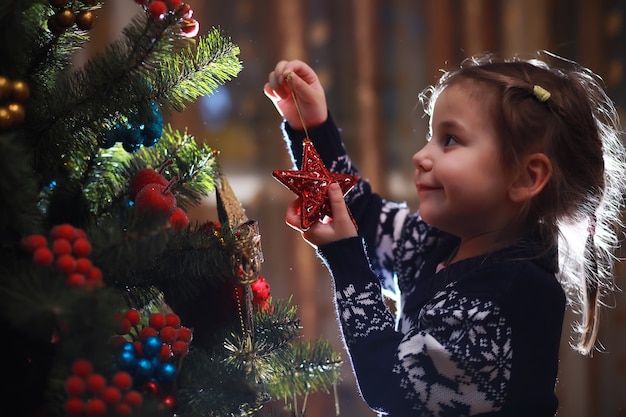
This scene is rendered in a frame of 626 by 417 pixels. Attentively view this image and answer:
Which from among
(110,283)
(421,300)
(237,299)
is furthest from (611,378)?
(110,283)

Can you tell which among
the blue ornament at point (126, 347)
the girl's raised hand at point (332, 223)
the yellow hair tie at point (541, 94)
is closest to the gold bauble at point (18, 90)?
the blue ornament at point (126, 347)

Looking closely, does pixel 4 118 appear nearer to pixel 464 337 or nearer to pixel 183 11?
pixel 183 11

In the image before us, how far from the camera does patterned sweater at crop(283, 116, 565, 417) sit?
29.1 inches

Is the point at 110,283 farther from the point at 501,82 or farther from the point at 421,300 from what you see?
the point at 501,82

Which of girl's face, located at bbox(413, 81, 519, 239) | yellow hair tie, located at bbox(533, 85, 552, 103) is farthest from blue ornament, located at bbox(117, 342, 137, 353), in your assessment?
yellow hair tie, located at bbox(533, 85, 552, 103)

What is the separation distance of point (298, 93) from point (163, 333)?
416 millimetres

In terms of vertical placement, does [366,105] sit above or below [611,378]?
above

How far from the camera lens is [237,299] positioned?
701 mm

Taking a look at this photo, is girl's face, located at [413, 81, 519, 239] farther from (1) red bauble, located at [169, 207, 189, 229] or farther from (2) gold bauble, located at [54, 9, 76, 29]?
(2) gold bauble, located at [54, 9, 76, 29]

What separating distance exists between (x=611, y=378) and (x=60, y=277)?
159cm

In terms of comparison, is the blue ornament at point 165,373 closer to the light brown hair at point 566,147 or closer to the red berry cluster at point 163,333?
the red berry cluster at point 163,333

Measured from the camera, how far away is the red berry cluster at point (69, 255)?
49cm

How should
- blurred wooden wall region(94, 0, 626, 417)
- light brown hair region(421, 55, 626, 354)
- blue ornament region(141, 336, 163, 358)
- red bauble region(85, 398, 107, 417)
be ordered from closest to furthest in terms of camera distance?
red bauble region(85, 398, 107, 417) < blue ornament region(141, 336, 163, 358) < light brown hair region(421, 55, 626, 354) < blurred wooden wall region(94, 0, 626, 417)

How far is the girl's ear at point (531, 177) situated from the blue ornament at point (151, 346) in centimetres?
47
